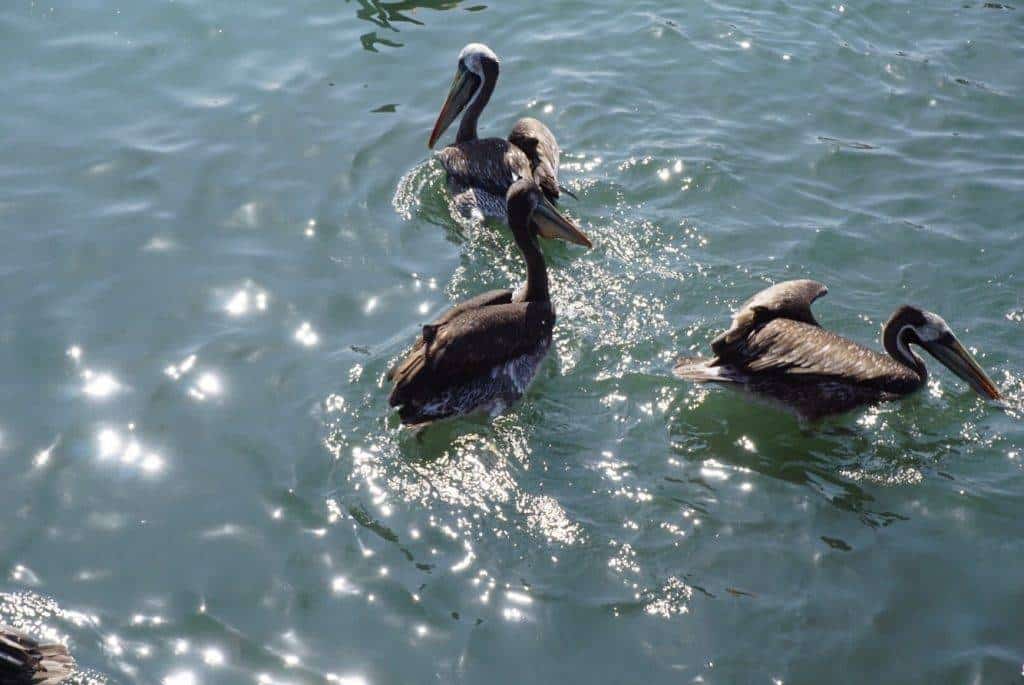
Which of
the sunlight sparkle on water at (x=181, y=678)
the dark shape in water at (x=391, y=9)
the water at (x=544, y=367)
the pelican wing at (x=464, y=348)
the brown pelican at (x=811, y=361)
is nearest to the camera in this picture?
the sunlight sparkle on water at (x=181, y=678)

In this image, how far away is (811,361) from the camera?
20.3 ft

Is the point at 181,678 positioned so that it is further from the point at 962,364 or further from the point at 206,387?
the point at 962,364

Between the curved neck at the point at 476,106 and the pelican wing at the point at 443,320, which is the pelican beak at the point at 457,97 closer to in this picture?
the curved neck at the point at 476,106

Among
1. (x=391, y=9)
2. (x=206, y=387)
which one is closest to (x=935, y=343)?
(x=206, y=387)

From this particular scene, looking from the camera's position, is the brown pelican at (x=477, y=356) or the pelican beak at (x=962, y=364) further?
the pelican beak at (x=962, y=364)

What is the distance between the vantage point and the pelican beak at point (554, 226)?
23.9 feet

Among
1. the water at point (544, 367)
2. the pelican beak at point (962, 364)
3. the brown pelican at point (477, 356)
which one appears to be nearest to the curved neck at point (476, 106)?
the water at point (544, 367)

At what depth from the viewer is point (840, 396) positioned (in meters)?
6.25

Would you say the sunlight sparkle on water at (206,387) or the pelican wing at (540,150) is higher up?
the pelican wing at (540,150)

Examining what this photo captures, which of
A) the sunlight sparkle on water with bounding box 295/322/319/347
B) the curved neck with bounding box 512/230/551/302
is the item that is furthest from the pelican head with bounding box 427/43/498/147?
the sunlight sparkle on water with bounding box 295/322/319/347

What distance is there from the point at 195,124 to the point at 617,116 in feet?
11.6

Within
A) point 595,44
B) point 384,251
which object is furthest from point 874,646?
point 595,44

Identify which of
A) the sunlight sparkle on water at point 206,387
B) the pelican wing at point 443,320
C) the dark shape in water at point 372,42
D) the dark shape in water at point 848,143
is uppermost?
the dark shape in water at point 372,42

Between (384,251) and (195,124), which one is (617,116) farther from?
(195,124)
